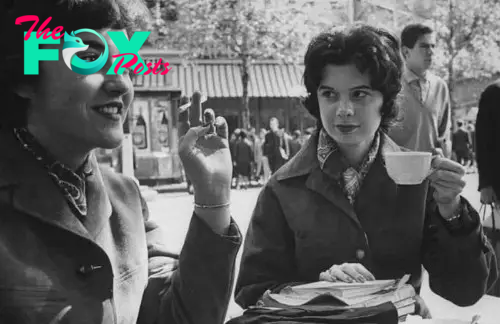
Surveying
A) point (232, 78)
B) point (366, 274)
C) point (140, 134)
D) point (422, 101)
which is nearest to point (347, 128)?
point (366, 274)

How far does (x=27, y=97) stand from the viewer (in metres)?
1.39

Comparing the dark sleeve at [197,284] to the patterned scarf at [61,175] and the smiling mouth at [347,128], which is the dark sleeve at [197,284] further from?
the smiling mouth at [347,128]

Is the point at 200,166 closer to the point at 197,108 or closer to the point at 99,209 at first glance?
the point at 197,108

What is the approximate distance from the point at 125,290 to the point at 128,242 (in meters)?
0.12

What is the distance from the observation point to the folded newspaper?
179 cm

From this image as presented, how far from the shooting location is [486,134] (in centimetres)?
426

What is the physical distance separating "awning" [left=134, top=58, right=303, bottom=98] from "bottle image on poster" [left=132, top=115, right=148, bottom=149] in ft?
25.5

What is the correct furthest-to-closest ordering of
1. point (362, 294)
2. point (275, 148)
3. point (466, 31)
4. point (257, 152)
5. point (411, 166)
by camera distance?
point (466, 31)
point (257, 152)
point (275, 148)
point (411, 166)
point (362, 294)

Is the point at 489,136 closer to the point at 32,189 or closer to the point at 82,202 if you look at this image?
the point at 82,202

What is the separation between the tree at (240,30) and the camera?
1920 cm

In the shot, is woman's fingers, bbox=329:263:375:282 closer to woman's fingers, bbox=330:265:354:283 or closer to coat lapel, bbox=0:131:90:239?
woman's fingers, bbox=330:265:354:283

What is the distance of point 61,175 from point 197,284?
0.44 metres

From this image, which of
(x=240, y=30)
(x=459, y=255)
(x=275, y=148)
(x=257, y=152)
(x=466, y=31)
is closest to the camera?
(x=459, y=255)

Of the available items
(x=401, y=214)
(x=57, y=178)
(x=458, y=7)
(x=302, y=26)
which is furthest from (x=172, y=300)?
(x=458, y=7)
